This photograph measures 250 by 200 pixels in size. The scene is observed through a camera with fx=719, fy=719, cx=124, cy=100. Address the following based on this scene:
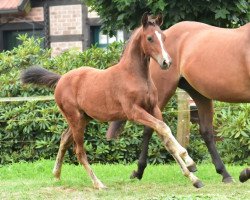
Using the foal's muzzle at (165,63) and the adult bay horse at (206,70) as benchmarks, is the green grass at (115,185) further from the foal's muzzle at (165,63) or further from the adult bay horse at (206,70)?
the foal's muzzle at (165,63)

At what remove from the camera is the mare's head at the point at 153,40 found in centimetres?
694

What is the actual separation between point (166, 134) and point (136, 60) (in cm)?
90

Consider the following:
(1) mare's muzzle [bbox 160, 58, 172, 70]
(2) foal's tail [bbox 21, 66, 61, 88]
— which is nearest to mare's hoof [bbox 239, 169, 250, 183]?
(1) mare's muzzle [bbox 160, 58, 172, 70]

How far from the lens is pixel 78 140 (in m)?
7.86

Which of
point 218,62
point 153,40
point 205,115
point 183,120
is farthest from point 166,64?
point 183,120

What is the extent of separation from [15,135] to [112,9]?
2.56 m

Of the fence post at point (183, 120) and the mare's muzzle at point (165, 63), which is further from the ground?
the mare's muzzle at point (165, 63)

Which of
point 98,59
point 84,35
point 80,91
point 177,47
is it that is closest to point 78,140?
point 80,91

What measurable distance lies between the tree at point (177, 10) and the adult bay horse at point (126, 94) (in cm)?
264

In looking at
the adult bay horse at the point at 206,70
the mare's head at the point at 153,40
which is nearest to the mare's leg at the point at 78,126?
the adult bay horse at the point at 206,70

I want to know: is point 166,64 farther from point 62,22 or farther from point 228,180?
point 62,22

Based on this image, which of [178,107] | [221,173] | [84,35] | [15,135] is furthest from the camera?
[84,35]

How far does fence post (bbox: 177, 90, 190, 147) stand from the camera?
10.6 metres

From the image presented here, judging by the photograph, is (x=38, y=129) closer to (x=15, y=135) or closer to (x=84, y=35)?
(x=15, y=135)
